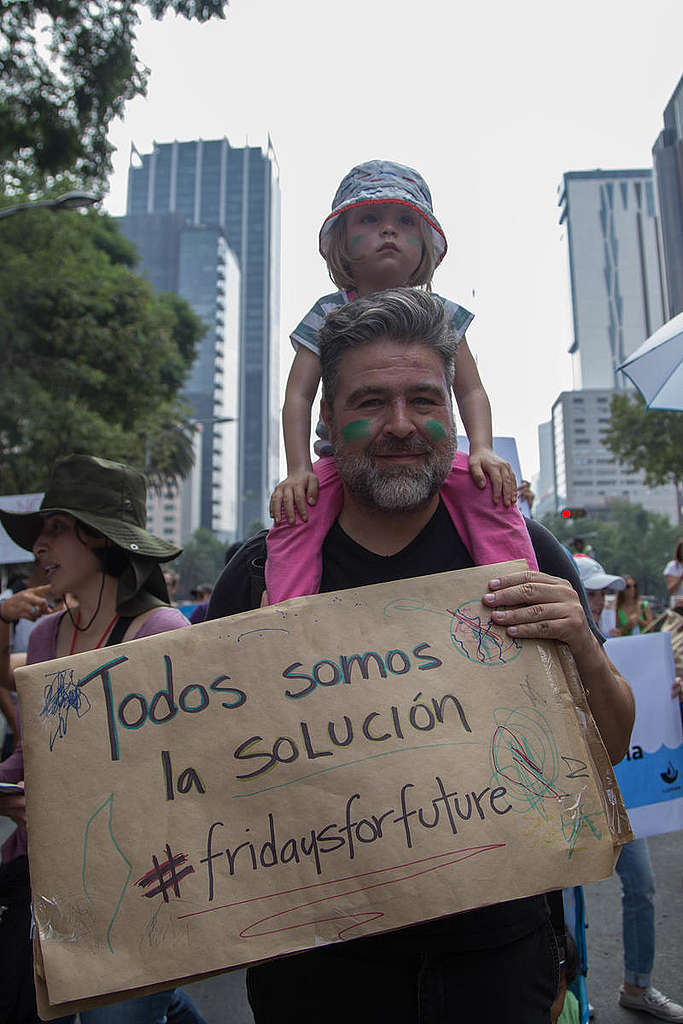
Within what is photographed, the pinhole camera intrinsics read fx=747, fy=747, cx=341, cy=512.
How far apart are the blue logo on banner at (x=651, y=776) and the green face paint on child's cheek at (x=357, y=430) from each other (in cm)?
259

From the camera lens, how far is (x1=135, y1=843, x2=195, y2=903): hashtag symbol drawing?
134cm

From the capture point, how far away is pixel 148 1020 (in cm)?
220

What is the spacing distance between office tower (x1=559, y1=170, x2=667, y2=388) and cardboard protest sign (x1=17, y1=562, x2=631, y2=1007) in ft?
467

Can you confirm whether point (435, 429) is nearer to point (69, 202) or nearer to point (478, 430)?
point (478, 430)

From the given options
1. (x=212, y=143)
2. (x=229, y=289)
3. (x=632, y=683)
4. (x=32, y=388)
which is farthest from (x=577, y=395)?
(x=632, y=683)

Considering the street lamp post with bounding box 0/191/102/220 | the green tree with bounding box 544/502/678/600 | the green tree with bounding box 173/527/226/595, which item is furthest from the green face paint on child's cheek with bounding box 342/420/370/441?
the green tree with bounding box 173/527/226/595

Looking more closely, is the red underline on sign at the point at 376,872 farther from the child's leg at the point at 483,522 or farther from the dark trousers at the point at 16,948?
the dark trousers at the point at 16,948

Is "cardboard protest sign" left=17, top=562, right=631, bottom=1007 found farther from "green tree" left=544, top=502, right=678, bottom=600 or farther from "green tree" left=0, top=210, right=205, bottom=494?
"green tree" left=544, top=502, right=678, bottom=600

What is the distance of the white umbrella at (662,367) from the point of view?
4.27m

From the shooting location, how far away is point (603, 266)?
13762 cm

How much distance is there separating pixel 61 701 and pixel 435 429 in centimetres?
97

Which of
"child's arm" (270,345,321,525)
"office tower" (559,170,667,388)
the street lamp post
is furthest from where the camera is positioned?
"office tower" (559,170,667,388)

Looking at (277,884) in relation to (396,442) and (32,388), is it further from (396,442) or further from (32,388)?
(32,388)

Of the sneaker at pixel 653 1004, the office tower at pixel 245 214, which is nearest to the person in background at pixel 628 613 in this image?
the sneaker at pixel 653 1004
